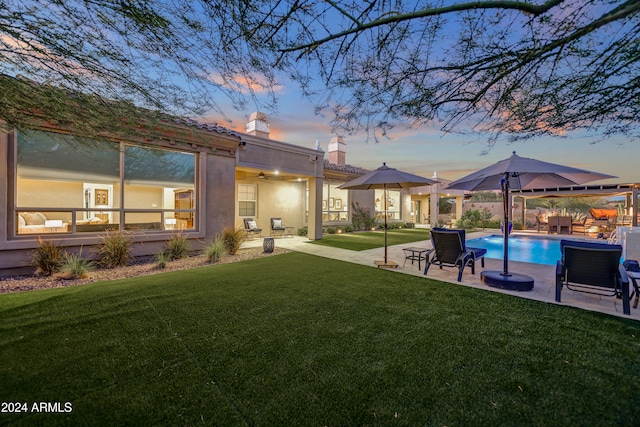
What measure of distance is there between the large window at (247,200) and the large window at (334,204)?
434cm

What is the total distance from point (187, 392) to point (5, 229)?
704 centimetres

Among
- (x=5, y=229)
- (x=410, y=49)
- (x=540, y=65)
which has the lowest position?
(x=5, y=229)

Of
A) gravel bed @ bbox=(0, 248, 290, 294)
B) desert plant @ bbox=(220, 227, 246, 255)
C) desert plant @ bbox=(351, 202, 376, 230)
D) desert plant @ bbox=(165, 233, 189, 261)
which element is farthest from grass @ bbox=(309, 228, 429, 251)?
desert plant @ bbox=(165, 233, 189, 261)

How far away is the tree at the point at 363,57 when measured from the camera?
284cm

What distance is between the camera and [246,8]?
10.3 ft

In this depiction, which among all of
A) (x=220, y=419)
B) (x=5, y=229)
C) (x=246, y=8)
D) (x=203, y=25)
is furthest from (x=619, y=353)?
(x=5, y=229)

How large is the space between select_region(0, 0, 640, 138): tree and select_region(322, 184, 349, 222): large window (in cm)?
1306

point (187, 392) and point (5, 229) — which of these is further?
point (5, 229)

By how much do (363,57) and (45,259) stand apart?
26.4ft

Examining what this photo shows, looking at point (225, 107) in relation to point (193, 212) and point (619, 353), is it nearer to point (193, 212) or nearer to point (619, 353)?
point (619, 353)

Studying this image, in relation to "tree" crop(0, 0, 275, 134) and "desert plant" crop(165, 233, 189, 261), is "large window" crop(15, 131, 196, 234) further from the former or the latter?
"tree" crop(0, 0, 275, 134)

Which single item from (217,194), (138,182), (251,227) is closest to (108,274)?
(138,182)

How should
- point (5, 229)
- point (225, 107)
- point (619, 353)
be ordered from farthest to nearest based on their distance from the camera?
point (5, 229) < point (225, 107) < point (619, 353)

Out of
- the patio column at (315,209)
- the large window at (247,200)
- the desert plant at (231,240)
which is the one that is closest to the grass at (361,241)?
the patio column at (315,209)
